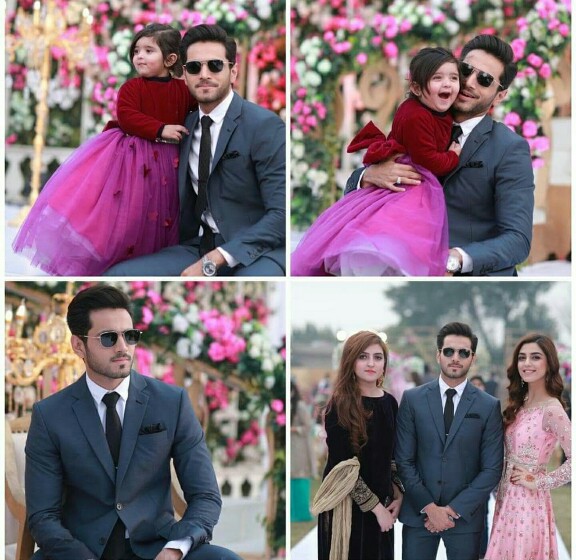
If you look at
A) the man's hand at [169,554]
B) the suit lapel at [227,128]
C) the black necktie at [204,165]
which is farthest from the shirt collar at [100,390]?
→ the suit lapel at [227,128]

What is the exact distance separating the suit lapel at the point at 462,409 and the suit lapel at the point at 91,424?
988 millimetres

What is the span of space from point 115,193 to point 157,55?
1.32ft

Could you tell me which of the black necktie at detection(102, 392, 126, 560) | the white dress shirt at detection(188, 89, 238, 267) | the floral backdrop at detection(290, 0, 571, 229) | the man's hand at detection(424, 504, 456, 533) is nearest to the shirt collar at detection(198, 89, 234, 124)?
the white dress shirt at detection(188, 89, 238, 267)

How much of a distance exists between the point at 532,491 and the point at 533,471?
59 millimetres

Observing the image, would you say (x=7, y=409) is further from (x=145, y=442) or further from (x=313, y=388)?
(x=313, y=388)

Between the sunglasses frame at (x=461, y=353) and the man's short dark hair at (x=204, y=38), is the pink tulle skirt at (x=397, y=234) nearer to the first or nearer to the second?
the sunglasses frame at (x=461, y=353)

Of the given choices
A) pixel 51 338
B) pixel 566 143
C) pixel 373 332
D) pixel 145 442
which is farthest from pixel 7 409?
pixel 566 143

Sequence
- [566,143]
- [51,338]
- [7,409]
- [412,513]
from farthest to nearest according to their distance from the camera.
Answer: [566,143]
[7,409]
[51,338]
[412,513]

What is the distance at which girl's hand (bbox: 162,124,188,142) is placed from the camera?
2.80 meters

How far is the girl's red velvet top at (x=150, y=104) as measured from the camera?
9.16 ft

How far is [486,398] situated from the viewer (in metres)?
2.99

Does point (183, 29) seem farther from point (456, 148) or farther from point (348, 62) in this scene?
point (456, 148)

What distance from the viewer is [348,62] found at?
4066 mm

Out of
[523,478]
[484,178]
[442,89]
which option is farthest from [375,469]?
[442,89]
